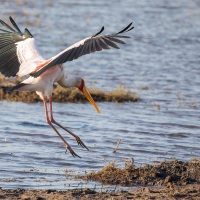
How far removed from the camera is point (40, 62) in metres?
7.37

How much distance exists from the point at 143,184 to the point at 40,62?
1848 mm

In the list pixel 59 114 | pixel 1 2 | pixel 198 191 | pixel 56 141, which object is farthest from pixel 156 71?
pixel 1 2

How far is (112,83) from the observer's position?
41.4ft

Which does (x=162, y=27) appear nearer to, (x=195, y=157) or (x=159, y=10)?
(x=159, y=10)

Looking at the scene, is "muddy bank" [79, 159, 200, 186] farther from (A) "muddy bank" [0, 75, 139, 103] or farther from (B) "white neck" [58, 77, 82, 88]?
(A) "muddy bank" [0, 75, 139, 103]

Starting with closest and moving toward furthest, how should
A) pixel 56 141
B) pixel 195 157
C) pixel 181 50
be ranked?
pixel 195 157, pixel 56 141, pixel 181 50

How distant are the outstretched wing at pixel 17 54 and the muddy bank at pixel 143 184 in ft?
5.00

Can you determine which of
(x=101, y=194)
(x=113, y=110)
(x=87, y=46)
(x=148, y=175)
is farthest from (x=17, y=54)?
(x=113, y=110)

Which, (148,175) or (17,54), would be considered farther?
(17,54)

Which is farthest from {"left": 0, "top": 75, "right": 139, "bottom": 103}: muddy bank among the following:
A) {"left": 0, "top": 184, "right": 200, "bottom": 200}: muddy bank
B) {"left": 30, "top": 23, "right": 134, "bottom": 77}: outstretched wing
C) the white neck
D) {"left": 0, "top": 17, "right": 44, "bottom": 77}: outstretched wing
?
{"left": 0, "top": 184, "right": 200, "bottom": 200}: muddy bank

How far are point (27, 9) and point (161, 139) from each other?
13.9 metres

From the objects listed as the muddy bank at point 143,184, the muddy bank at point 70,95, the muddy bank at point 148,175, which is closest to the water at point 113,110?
the muddy bank at point 70,95

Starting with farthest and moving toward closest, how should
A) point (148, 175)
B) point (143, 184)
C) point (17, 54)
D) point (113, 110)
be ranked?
point (113, 110), point (17, 54), point (148, 175), point (143, 184)

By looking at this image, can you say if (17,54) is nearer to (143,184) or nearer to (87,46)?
(87,46)
